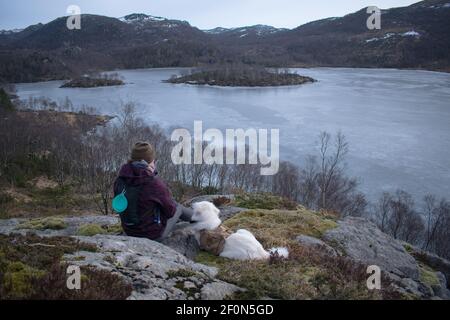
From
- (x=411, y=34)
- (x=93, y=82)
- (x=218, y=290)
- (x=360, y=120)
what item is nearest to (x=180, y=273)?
(x=218, y=290)

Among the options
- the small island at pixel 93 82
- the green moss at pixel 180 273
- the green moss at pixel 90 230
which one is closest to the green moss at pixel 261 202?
the green moss at pixel 90 230

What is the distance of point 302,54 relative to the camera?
19350 centimetres

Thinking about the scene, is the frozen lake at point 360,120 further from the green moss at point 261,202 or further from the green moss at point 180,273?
the green moss at point 180,273

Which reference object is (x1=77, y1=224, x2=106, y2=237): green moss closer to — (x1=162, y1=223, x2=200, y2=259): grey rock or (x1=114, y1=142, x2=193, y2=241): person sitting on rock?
(x1=114, y1=142, x2=193, y2=241): person sitting on rock

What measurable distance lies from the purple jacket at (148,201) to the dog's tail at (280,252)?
1655mm

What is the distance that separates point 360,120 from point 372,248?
45361 mm

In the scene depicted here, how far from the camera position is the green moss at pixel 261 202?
10281 millimetres

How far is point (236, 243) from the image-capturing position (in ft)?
20.8

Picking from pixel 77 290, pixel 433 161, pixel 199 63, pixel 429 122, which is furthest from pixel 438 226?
pixel 199 63

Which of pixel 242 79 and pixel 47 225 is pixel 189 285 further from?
pixel 242 79

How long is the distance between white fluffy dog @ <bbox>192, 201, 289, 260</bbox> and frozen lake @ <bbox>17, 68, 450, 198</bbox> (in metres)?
24.0

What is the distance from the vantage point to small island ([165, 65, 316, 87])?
10650cm

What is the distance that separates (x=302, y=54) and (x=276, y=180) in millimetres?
171316

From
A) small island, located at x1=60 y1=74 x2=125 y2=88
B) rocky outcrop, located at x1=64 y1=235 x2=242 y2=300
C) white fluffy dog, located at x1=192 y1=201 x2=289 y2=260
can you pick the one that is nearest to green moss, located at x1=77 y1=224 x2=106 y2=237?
rocky outcrop, located at x1=64 y1=235 x2=242 y2=300
